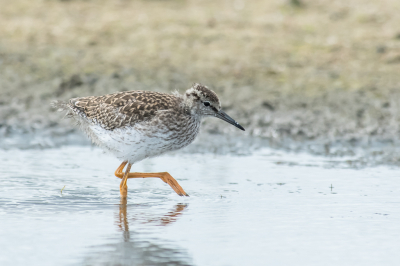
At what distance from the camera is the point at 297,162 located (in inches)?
382

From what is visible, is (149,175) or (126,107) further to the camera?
(149,175)

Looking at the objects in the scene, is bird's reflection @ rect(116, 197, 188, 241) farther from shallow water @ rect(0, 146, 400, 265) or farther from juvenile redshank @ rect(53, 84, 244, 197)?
juvenile redshank @ rect(53, 84, 244, 197)

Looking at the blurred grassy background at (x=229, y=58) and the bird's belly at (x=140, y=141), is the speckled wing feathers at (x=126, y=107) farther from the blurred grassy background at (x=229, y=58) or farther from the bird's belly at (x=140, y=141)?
the blurred grassy background at (x=229, y=58)

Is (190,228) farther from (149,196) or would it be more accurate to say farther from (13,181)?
(13,181)

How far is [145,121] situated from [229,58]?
226 inches

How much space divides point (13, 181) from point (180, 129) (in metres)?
2.29

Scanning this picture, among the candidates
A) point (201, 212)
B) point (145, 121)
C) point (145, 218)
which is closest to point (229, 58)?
point (145, 121)

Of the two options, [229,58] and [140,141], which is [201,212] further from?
[229,58]

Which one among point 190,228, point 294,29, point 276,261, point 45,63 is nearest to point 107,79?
point 45,63

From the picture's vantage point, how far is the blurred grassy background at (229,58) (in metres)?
11.5

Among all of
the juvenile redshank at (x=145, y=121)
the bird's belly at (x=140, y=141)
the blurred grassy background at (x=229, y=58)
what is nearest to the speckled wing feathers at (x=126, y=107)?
the juvenile redshank at (x=145, y=121)

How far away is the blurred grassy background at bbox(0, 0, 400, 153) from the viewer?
1155 cm

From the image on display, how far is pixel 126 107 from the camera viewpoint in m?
8.28

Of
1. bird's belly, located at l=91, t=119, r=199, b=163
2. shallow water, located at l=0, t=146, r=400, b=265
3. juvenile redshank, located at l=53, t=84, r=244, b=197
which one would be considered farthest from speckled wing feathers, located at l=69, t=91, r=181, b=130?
shallow water, located at l=0, t=146, r=400, b=265
